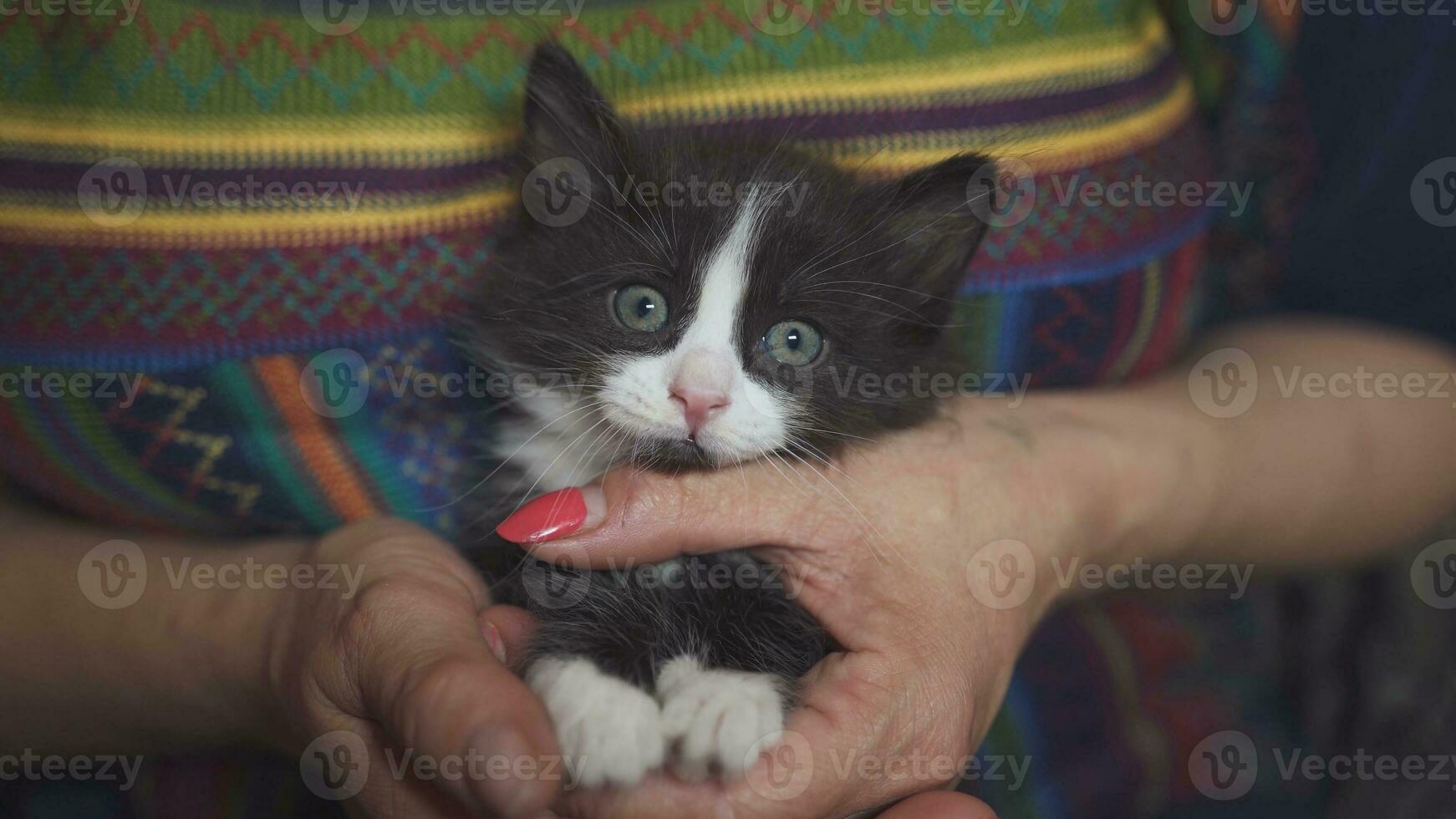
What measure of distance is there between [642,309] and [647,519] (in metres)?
0.33

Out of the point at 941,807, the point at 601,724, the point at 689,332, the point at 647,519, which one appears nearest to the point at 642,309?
the point at 689,332

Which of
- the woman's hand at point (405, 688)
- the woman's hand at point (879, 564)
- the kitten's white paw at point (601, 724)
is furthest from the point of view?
the woman's hand at point (879, 564)

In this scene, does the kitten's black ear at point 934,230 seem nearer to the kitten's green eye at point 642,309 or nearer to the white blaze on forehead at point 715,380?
the white blaze on forehead at point 715,380

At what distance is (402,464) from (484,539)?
8.1 inches

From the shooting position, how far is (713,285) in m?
1.45

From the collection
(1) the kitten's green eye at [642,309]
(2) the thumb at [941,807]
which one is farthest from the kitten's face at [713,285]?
(2) the thumb at [941,807]

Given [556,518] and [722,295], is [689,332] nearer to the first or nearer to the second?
[722,295]

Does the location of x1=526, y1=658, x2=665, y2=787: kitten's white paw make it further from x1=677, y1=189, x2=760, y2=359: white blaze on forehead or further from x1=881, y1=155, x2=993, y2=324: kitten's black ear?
x1=881, y1=155, x2=993, y2=324: kitten's black ear

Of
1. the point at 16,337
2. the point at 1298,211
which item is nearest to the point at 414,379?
the point at 16,337

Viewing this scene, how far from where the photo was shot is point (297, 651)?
146cm

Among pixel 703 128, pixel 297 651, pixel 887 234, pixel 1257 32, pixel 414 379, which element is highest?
pixel 1257 32

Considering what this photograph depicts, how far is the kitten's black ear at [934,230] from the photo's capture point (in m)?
1.50

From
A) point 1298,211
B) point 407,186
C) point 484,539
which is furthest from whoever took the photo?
point 1298,211

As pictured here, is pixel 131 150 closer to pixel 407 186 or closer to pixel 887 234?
pixel 407 186
